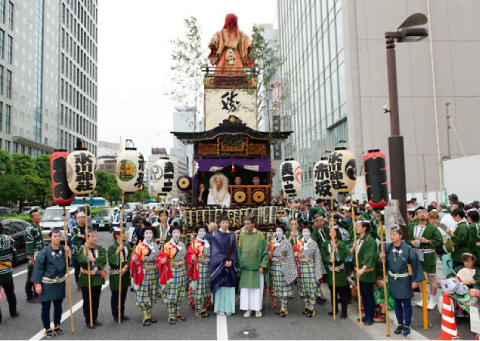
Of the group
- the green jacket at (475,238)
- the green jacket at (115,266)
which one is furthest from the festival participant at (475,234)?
the green jacket at (115,266)

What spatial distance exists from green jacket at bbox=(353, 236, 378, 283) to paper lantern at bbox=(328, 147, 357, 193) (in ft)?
3.92

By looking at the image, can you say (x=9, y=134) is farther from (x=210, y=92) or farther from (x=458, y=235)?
(x=458, y=235)

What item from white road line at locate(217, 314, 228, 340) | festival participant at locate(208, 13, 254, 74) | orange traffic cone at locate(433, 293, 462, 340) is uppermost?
festival participant at locate(208, 13, 254, 74)

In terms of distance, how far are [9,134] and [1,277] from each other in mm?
42993

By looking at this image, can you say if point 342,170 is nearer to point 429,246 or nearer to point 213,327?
point 429,246

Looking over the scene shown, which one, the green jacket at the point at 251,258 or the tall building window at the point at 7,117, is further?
the tall building window at the point at 7,117

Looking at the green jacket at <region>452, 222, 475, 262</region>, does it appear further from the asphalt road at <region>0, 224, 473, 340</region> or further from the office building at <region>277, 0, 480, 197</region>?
the office building at <region>277, 0, 480, 197</region>

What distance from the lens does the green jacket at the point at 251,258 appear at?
682 centimetres

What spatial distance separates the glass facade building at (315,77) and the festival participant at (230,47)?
5480 millimetres

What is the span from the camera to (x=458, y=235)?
6426mm

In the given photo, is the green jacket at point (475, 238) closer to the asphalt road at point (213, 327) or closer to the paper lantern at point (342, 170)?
the asphalt road at point (213, 327)

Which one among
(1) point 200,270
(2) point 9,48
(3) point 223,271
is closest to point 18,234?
(1) point 200,270

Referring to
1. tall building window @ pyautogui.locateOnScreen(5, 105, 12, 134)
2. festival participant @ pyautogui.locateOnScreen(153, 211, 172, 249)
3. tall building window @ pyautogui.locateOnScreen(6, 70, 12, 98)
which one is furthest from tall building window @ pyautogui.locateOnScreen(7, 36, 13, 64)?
festival participant @ pyautogui.locateOnScreen(153, 211, 172, 249)

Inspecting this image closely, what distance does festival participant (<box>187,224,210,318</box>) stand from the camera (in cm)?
680
